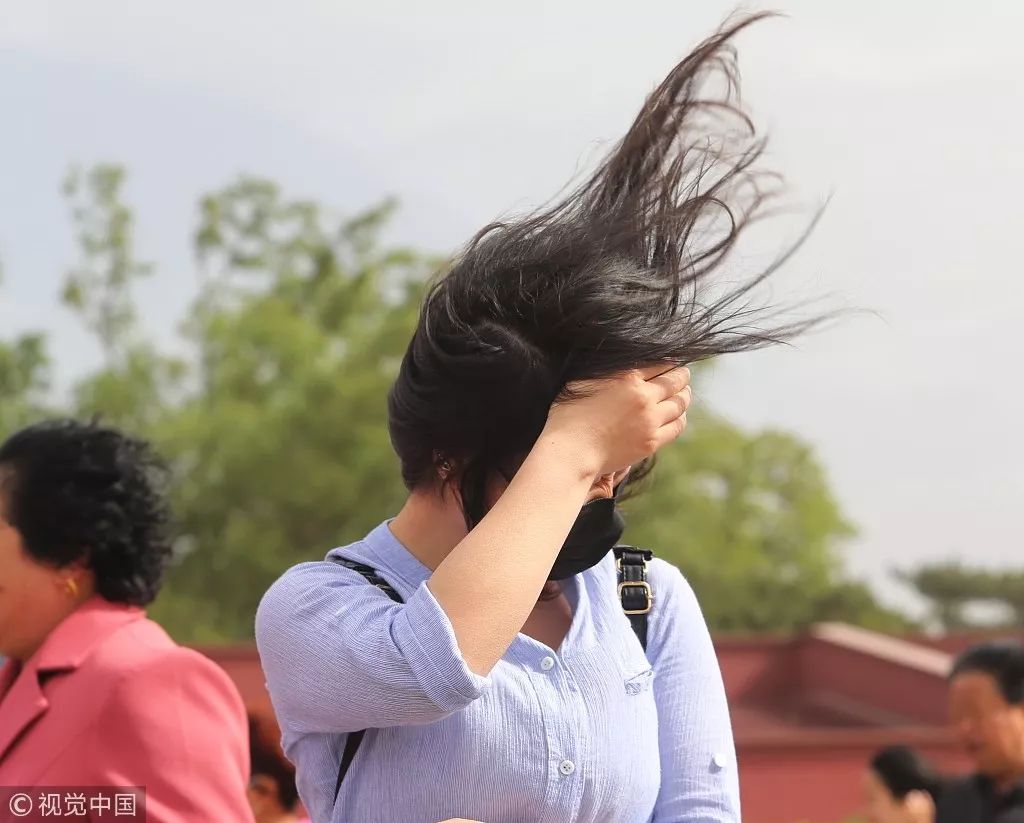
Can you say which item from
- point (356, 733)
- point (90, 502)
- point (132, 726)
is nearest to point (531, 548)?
point (356, 733)

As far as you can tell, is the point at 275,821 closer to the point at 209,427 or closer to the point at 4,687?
the point at 4,687

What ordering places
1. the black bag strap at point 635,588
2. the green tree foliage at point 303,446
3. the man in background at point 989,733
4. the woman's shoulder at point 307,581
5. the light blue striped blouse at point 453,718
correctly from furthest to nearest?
the green tree foliage at point 303,446 < the man in background at point 989,733 < the black bag strap at point 635,588 < the woman's shoulder at point 307,581 < the light blue striped blouse at point 453,718

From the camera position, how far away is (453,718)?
1.64 meters

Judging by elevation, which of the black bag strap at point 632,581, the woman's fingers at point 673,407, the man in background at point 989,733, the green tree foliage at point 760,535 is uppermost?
the green tree foliage at point 760,535

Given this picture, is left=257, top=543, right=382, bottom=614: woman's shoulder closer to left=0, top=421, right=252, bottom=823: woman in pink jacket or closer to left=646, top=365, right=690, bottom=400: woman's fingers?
left=646, top=365, right=690, bottom=400: woman's fingers

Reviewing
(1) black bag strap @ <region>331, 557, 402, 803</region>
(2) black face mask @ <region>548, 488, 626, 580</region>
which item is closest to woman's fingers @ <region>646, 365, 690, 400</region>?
(2) black face mask @ <region>548, 488, 626, 580</region>

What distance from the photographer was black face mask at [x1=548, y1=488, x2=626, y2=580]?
67.1 inches

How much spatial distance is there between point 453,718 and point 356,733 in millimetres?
121

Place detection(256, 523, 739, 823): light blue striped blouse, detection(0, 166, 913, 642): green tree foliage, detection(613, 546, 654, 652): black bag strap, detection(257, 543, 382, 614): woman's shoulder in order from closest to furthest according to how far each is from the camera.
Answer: detection(256, 523, 739, 823): light blue striped blouse → detection(257, 543, 382, 614): woman's shoulder → detection(613, 546, 654, 652): black bag strap → detection(0, 166, 913, 642): green tree foliage

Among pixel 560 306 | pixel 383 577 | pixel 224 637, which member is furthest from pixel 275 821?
pixel 224 637

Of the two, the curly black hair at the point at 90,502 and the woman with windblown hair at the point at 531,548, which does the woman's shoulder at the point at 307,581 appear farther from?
the curly black hair at the point at 90,502

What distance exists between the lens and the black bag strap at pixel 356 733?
168 cm

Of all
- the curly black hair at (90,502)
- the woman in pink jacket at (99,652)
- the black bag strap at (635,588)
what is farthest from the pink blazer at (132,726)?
the black bag strap at (635,588)

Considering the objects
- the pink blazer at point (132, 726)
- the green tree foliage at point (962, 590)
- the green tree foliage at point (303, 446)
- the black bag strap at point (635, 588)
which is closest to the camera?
the black bag strap at point (635, 588)
